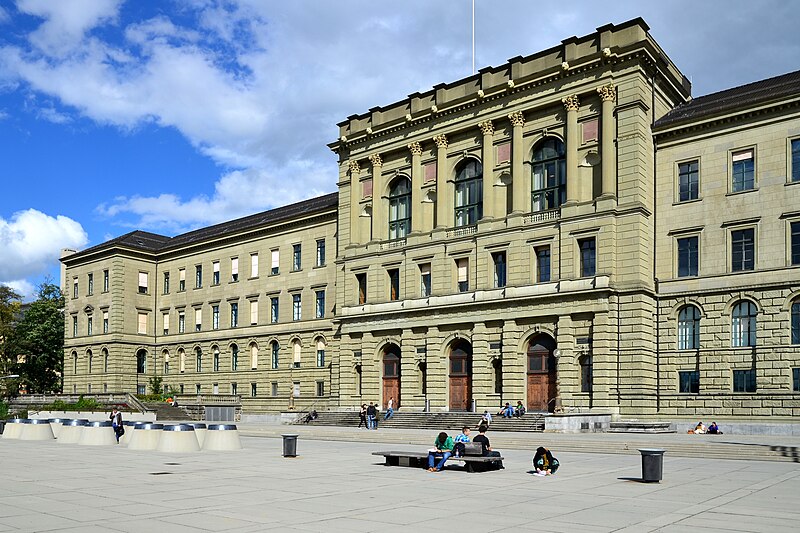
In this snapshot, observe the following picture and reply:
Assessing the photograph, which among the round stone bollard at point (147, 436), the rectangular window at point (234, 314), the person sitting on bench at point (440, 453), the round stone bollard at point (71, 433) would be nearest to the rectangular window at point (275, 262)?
the rectangular window at point (234, 314)

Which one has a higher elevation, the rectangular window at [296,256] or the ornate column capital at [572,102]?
the ornate column capital at [572,102]

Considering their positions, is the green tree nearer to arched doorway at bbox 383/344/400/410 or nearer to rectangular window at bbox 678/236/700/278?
arched doorway at bbox 383/344/400/410

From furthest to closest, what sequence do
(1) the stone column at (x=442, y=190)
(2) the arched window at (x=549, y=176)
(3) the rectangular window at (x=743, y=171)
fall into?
(1) the stone column at (x=442, y=190), (2) the arched window at (x=549, y=176), (3) the rectangular window at (x=743, y=171)

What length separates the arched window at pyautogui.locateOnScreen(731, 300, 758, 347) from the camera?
4769 centimetres

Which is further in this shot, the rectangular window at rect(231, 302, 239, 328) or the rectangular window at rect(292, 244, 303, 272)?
the rectangular window at rect(231, 302, 239, 328)

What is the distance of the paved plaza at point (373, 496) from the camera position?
15.7 meters

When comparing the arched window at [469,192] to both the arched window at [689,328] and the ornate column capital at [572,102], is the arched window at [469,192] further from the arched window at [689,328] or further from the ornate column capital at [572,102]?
the arched window at [689,328]

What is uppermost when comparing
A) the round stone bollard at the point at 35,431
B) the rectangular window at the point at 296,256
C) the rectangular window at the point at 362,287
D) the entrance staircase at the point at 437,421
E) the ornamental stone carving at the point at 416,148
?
the ornamental stone carving at the point at 416,148

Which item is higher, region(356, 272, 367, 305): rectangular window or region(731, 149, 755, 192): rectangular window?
region(731, 149, 755, 192): rectangular window

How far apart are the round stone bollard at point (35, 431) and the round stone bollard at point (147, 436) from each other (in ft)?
31.7

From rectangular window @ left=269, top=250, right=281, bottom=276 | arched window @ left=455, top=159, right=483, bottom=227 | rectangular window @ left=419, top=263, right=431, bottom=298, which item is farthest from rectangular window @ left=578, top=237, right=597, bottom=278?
rectangular window @ left=269, top=250, right=281, bottom=276

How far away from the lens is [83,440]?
39.1m

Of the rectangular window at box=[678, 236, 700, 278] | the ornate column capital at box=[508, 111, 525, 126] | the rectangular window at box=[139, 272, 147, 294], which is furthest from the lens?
the rectangular window at box=[139, 272, 147, 294]

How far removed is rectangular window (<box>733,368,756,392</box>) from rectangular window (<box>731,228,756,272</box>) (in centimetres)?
574
